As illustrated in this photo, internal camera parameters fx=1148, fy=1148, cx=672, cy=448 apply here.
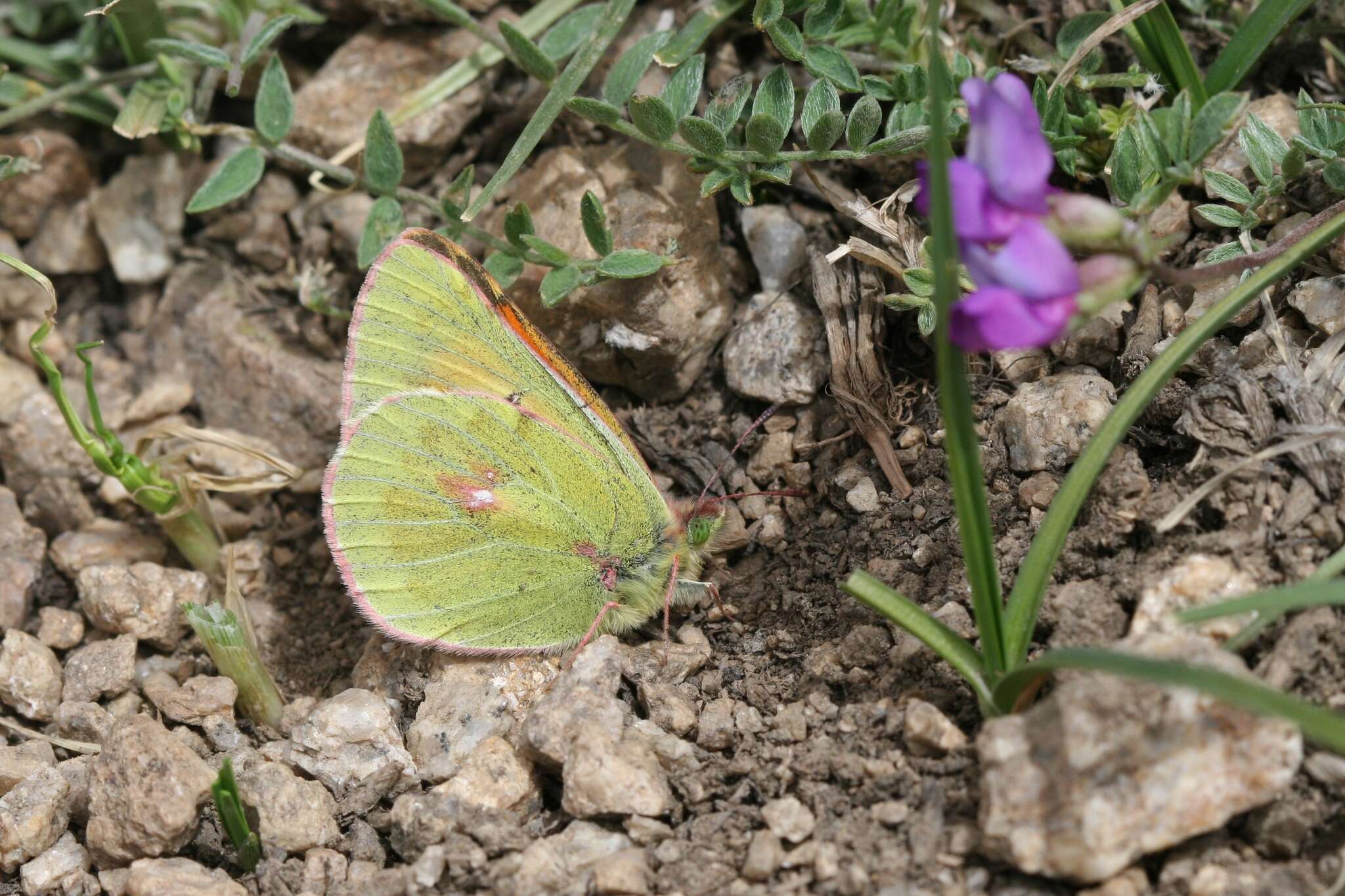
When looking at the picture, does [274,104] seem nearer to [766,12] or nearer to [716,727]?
[766,12]

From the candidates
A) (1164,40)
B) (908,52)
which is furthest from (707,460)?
(1164,40)

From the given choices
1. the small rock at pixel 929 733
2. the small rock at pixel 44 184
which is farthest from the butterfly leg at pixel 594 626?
the small rock at pixel 44 184

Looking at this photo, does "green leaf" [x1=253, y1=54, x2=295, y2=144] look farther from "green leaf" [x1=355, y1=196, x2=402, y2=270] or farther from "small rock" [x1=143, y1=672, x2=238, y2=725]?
"small rock" [x1=143, y1=672, x2=238, y2=725]

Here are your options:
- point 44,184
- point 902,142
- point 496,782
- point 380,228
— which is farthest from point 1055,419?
point 44,184

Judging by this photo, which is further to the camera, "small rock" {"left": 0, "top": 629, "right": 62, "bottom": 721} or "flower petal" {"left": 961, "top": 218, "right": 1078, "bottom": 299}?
"small rock" {"left": 0, "top": 629, "right": 62, "bottom": 721}

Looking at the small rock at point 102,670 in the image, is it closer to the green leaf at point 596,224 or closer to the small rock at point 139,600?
the small rock at point 139,600

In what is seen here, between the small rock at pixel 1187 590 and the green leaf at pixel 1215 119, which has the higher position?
the green leaf at pixel 1215 119

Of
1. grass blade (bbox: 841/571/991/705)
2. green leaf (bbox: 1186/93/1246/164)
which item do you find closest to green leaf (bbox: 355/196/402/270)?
grass blade (bbox: 841/571/991/705)
